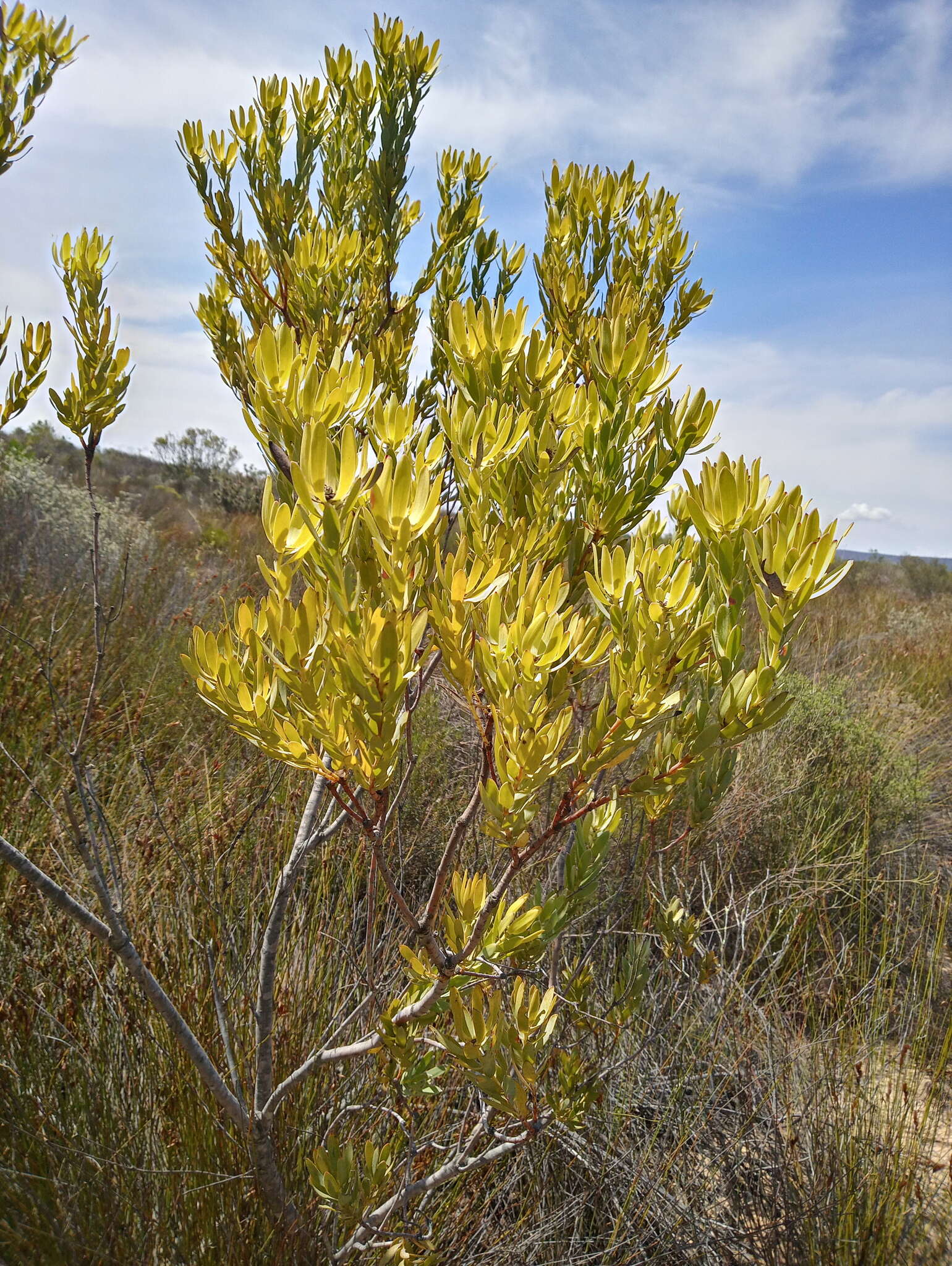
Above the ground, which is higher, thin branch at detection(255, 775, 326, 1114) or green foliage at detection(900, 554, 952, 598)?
green foliage at detection(900, 554, 952, 598)

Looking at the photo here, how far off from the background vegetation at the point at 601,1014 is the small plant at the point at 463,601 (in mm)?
192

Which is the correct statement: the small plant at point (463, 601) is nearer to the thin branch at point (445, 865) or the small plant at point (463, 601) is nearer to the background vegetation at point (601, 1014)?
the thin branch at point (445, 865)

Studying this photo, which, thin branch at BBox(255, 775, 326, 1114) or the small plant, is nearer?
the small plant

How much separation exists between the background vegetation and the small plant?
19 centimetres

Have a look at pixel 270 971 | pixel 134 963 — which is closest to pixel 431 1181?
pixel 270 971

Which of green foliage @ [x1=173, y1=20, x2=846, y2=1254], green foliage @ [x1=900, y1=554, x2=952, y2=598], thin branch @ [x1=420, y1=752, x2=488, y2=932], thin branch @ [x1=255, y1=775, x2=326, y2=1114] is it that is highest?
green foliage @ [x1=900, y1=554, x2=952, y2=598]

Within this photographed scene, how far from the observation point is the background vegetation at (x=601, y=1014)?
148cm

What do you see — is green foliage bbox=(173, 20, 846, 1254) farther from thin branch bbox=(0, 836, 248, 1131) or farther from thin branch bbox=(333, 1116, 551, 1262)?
thin branch bbox=(0, 836, 248, 1131)

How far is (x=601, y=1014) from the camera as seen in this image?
207cm

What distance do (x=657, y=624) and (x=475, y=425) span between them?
0.36 m

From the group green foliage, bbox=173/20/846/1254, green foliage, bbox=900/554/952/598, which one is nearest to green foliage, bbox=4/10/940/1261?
green foliage, bbox=173/20/846/1254

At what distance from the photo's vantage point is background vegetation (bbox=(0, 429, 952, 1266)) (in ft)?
4.86

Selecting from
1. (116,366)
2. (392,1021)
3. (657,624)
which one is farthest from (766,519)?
(116,366)

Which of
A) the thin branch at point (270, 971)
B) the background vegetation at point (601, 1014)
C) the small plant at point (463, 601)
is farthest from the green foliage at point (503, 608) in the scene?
the background vegetation at point (601, 1014)
